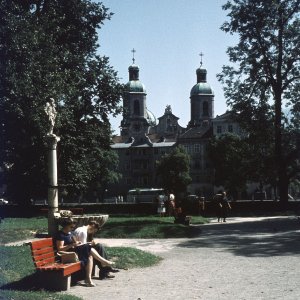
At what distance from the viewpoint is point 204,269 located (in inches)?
485

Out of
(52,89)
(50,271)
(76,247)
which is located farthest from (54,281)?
(52,89)

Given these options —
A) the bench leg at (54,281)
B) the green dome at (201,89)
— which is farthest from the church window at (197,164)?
the bench leg at (54,281)

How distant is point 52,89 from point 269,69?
17.9 metres

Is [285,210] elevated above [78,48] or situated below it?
below

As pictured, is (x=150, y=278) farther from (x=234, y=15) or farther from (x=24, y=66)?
(x=234, y=15)

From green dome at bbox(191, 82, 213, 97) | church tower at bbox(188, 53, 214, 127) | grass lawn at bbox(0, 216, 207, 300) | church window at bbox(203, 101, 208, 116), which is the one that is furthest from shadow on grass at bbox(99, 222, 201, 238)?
green dome at bbox(191, 82, 213, 97)

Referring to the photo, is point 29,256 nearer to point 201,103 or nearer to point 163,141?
point 163,141

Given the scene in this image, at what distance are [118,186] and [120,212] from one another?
229 feet

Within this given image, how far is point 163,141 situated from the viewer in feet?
383

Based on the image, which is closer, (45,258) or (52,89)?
(45,258)

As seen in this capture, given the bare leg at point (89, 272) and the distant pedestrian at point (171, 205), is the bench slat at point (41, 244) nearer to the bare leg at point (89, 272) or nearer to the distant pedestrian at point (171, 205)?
the bare leg at point (89, 272)

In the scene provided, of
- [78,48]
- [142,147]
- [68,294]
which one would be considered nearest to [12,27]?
[78,48]

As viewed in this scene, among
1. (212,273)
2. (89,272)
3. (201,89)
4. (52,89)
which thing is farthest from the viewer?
(201,89)

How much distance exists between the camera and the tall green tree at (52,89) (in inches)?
1052
